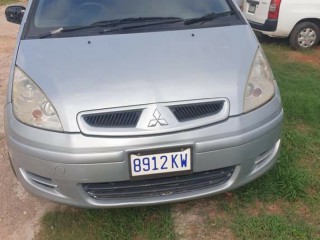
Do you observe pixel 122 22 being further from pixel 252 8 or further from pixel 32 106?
pixel 252 8

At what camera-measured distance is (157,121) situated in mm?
2049

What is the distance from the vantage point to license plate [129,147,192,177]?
202cm

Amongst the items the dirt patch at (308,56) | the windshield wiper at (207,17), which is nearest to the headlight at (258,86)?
the windshield wiper at (207,17)

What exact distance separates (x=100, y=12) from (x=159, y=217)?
1531 mm

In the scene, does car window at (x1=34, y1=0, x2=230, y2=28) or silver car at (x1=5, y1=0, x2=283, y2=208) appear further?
car window at (x1=34, y1=0, x2=230, y2=28)

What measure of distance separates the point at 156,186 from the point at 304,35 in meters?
5.23

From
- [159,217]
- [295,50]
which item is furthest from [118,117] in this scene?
[295,50]

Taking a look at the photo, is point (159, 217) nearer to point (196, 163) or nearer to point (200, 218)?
point (200, 218)

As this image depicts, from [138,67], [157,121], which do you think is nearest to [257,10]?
[138,67]

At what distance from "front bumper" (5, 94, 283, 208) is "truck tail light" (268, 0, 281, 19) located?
4499mm

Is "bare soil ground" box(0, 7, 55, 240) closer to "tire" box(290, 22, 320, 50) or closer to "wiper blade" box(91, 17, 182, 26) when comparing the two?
"wiper blade" box(91, 17, 182, 26)

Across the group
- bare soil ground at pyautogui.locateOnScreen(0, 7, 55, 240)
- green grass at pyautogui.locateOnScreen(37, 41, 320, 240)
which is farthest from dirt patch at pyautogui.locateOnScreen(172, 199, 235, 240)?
bare soil ground at pyautogui.locateOnScreen(0, 7, 55, 240)

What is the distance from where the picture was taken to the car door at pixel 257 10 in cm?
645

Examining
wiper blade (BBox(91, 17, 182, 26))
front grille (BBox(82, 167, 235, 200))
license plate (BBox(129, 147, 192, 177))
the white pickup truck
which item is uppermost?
wiper blade (BBox(91, 17, 182, 26))
